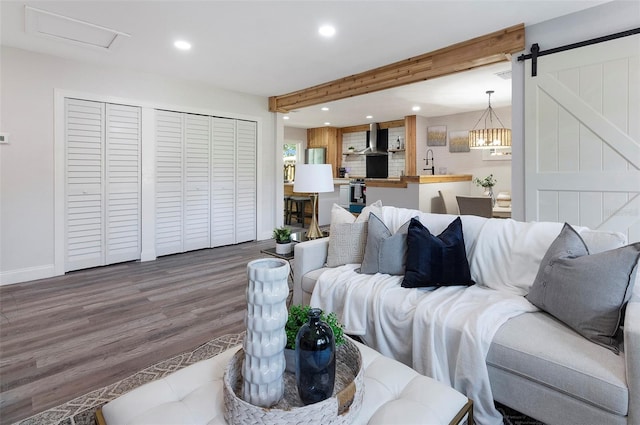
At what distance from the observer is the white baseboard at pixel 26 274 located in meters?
3.67

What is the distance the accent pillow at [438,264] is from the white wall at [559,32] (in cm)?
154

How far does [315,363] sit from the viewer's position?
1.09 m

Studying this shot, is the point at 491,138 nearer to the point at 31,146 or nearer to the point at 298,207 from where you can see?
the point at 298,207

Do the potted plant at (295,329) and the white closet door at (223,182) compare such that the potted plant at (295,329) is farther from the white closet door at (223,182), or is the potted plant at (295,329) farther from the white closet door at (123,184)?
the white closet door at (223,182)

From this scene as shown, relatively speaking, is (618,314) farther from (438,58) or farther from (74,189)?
(74,189)

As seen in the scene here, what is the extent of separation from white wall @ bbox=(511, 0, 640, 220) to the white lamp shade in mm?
1791

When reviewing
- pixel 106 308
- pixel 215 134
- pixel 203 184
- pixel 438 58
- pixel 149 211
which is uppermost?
pixel 438 58

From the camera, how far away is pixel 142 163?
4617 millimetres

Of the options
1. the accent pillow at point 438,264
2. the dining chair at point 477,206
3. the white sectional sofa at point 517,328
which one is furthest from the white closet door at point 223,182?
the accent pillow at point 438,264

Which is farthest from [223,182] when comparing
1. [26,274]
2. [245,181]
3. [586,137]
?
[586,137]

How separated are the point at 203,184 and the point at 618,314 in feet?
16.2

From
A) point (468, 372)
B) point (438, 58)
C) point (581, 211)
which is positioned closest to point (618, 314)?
point (468, 372)

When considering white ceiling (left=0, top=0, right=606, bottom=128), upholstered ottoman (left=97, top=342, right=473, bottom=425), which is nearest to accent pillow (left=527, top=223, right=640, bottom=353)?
upholstered ottoman (left=97, top=342, right=473, bottom=425)

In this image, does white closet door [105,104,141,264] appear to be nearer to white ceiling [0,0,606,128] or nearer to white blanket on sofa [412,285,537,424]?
white ceiling [0,0,606,128]
